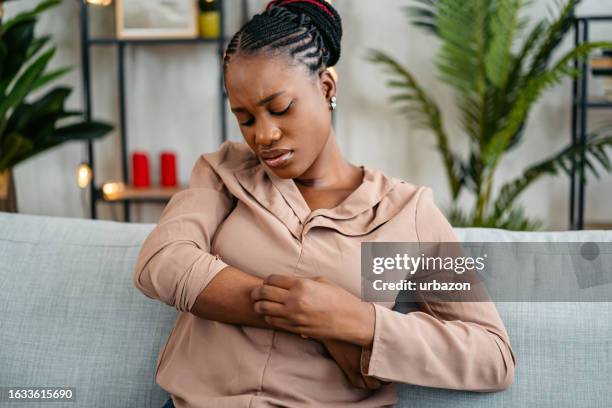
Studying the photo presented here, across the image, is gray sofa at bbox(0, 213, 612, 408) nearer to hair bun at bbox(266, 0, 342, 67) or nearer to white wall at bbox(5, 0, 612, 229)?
hair bun at bbox(266, 0, 342, 67)

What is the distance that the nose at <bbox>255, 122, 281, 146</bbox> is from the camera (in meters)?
1.01

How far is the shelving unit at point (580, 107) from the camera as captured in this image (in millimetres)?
2807

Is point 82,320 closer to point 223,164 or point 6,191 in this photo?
point 223,164

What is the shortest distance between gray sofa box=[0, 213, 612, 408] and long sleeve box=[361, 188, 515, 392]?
0.11 metres

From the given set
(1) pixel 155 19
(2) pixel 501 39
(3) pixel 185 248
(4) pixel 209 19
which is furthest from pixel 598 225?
(3) pixel 185 248

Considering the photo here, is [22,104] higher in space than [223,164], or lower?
higher

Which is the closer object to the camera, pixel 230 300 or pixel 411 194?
pixel 230 300

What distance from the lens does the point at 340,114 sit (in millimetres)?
3408

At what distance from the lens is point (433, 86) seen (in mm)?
3312

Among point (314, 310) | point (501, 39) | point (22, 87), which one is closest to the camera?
point (314, 310)

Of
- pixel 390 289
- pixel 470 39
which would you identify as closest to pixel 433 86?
pixel 470 39

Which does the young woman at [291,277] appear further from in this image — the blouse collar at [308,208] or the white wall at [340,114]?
the white wall at [340,114]

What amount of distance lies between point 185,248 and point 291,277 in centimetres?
17

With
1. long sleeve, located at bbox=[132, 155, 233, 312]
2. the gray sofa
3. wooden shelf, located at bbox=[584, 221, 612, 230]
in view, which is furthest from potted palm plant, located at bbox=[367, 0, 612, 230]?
long sleeve, located at bbox=[132, 155, 233, 312]
